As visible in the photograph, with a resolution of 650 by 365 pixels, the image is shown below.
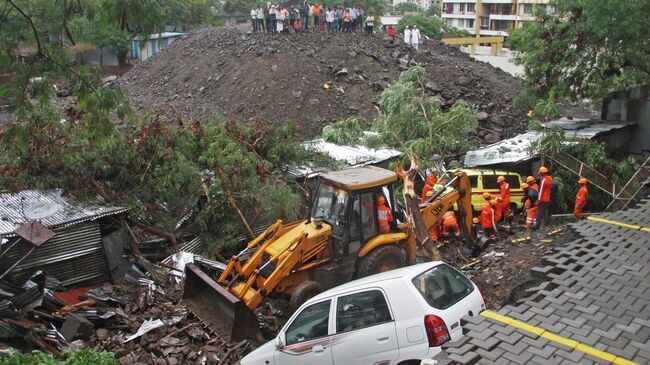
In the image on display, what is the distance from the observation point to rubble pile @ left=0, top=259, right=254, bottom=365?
26.0 ft

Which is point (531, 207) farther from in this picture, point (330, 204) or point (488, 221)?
point (330, 204)

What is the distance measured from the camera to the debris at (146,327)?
8387mm

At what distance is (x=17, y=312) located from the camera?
8086 mm

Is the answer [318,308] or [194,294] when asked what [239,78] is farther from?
[318,308]

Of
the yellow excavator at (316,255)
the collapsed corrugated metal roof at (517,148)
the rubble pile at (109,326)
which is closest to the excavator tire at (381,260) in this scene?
the yellow excavator at (316,255)

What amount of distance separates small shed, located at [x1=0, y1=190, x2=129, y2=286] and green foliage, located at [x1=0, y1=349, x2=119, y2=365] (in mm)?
3674

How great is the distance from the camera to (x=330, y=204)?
9.38m

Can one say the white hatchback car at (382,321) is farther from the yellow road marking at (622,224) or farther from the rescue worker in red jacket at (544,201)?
the rescue worker in red jacket at (544,201)

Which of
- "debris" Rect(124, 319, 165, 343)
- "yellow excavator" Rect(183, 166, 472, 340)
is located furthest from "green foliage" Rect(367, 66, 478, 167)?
"debris" Rect(124, 319, 165, 343)

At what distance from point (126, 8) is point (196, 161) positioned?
22.8 feet

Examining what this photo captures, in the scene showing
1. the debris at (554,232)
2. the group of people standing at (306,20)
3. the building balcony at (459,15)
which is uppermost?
the building balcony at (459,15)

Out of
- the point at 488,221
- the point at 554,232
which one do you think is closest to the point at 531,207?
the point at 488,221

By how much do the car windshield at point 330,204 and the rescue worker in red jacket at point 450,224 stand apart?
352 cm

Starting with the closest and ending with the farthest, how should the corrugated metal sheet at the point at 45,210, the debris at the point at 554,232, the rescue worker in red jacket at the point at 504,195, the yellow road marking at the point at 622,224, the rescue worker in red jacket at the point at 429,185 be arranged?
the yellow road marking at the point at 622,224 → the corrugated metal sheet at the point at 45,210 → the debris at the point at 554,232 → the rescue worker in red jacket at the point at 504,195 → the rescue worker in red jacket at the point at 429,185
